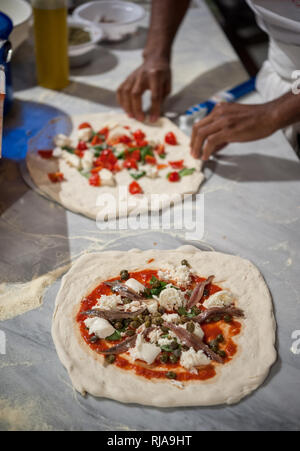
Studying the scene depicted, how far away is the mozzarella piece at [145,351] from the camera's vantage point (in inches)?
72.4

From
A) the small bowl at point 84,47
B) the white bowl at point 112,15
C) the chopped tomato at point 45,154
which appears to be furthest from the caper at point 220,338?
the white bowl at point 112,15

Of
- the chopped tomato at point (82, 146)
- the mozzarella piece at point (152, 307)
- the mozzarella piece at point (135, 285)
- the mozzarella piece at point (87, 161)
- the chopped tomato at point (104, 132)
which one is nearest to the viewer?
the mozzarella piece at point (152, 307)

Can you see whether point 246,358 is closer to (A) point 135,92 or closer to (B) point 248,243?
(B) point 248,243

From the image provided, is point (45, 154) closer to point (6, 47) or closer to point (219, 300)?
point (6, 47)

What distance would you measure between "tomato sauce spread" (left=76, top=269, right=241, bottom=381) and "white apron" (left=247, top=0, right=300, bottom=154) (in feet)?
5.29

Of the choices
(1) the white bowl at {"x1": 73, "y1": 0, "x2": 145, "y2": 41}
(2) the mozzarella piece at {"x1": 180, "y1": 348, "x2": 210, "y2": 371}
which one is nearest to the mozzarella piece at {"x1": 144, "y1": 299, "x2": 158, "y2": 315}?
(2) the mozzarella piece at {"x1": 180, "y1": 348, "x2": 210, "y2": 371}

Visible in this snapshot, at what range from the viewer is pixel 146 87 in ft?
10.6

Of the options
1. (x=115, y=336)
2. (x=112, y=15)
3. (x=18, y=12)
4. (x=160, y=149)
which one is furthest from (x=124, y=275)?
(x=112, y=15)

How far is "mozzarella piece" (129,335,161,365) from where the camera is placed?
72.4 inches

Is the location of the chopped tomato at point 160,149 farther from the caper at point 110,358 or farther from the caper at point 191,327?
the caper at point 110,358

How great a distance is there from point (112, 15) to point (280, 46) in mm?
1828

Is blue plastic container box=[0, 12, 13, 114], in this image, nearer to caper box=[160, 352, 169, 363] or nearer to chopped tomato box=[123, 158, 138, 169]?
chopped tomato box=[123, 158, 138, 169]

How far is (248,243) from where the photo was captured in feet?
8.11

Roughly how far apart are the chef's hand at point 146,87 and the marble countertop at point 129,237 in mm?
226
